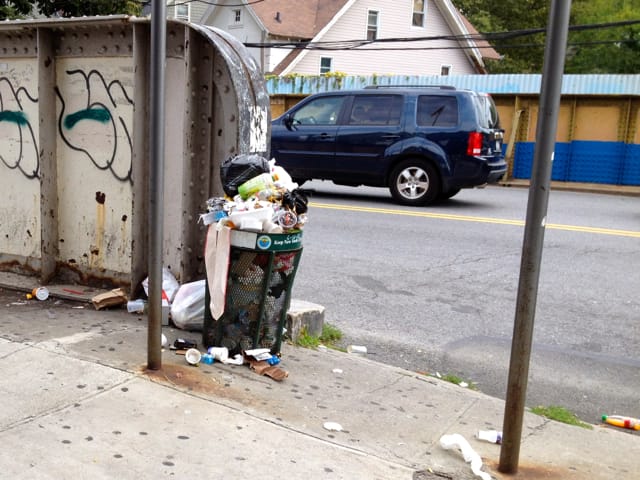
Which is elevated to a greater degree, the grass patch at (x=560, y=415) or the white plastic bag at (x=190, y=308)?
the white plastic bag at (x=190, y=308)

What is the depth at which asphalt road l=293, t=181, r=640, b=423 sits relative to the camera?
206 inches

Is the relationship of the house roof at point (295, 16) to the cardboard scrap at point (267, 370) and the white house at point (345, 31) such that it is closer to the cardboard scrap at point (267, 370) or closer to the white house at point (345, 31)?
the white house at point (345, 31)

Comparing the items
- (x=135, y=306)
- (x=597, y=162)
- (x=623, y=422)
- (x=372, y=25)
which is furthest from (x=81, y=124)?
(x=372, y=25)

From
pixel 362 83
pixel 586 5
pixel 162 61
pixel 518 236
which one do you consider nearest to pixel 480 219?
pixel 518 236

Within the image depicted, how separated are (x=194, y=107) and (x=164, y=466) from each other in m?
2.72

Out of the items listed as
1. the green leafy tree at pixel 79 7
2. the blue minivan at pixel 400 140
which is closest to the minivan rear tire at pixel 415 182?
the blue minivan at pixel 400 140

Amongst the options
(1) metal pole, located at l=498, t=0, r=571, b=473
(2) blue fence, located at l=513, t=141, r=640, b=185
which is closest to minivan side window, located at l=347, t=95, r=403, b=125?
(2) blue fence, located at l=513, t=141, r=640, b=185

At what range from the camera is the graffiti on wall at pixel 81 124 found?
213 inches

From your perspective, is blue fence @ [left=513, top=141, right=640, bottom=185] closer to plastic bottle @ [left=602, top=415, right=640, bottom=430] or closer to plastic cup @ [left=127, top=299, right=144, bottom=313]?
plastic bottle @ [left=602, top=415, right=640, bottom=430]

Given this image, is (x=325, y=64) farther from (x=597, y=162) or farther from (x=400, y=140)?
(x=400, y=140)

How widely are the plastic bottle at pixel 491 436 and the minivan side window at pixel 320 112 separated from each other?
10.4m

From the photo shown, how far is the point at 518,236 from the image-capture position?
33.0 feet

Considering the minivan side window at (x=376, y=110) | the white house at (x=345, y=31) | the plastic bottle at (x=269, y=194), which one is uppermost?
the white house at (x=345, y=31)

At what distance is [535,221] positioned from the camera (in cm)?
311
